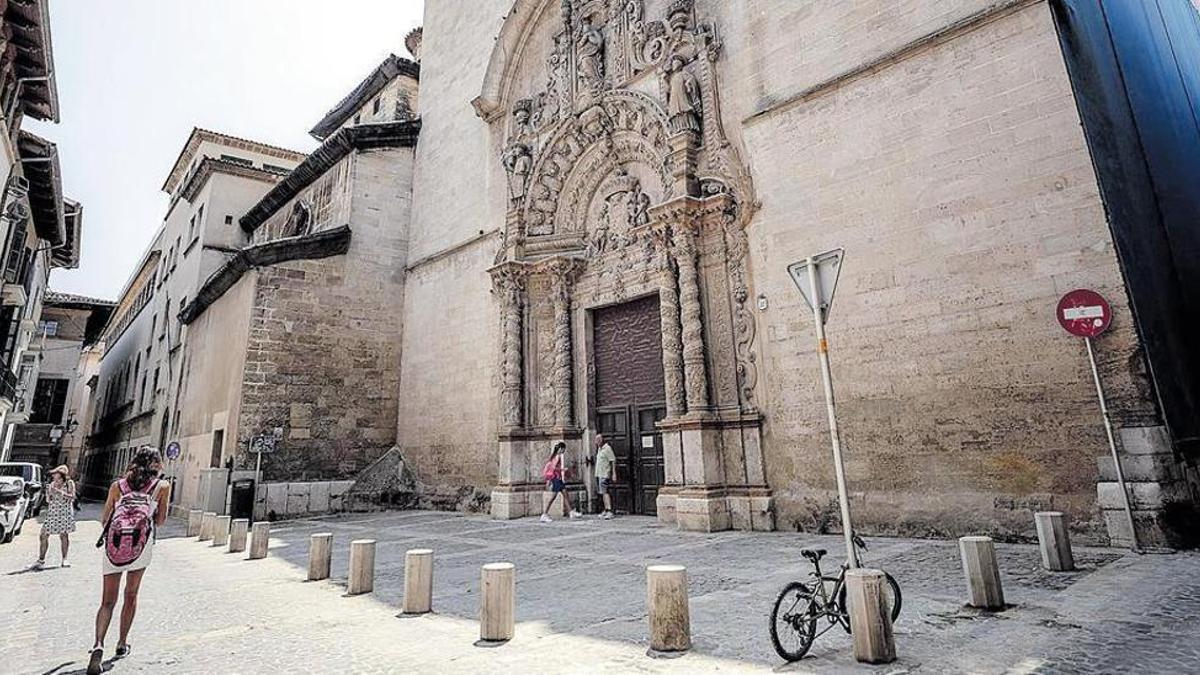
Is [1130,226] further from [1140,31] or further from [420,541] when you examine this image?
[420,541]

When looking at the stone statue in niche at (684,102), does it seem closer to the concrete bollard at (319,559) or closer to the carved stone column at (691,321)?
the carved stone column at (691,321)

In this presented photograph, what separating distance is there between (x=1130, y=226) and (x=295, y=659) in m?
8.79

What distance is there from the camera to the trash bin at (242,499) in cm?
1200

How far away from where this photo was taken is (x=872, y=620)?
306cm

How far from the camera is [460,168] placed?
49.6 ft

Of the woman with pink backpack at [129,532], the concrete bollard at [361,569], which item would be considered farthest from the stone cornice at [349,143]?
the woman with pink backpack at [129,532]

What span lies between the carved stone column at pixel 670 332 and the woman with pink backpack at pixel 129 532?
6.89m

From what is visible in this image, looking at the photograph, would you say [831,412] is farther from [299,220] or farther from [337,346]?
[299,220]

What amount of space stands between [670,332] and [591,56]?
6103 mm

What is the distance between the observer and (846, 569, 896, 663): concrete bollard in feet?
10.0

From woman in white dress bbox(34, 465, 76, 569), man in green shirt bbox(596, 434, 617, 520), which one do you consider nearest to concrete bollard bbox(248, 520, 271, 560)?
woman in white dress bbox(34, 465, 76, 569)

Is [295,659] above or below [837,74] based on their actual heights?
below

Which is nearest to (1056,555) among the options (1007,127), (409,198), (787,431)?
(787,431)

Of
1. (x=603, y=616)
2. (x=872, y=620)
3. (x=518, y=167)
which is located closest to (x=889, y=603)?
(x=872, y=620)
